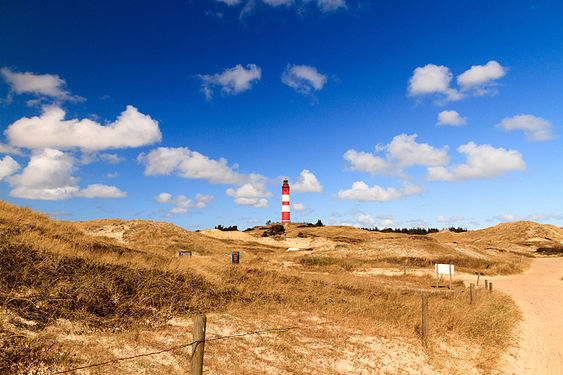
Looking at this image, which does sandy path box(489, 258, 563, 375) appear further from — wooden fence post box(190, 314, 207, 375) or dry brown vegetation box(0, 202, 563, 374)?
wooden fence post box(190, 314, 207, 375)

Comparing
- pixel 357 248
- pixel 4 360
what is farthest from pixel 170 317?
pixel 357 248

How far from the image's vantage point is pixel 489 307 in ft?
53.4

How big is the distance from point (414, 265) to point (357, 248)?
1317 centimetres

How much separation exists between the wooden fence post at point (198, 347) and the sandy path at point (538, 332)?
30.8 feet

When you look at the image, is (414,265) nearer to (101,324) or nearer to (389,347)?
(389,347)

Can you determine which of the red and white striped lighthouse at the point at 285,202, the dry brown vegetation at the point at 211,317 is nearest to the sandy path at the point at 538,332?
the dry brown vegetation at the point at 211,317

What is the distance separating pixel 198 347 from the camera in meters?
5.18

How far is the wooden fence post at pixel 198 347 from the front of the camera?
16.9 feet

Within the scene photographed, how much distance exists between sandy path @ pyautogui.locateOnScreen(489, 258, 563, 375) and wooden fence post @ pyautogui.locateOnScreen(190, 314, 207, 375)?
939 cm

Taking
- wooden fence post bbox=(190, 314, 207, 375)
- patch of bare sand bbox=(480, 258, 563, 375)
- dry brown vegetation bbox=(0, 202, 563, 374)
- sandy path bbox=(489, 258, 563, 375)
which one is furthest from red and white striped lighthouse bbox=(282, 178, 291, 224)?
wooden fence post bbox=(190, 314, 207, 375)

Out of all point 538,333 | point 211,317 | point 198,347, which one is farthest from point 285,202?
point 198,347

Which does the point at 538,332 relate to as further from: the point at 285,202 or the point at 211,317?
the point at 285,202

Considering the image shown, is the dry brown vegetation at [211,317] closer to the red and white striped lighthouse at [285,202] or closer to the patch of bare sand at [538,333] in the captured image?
the patch of bare sand at [538,333]

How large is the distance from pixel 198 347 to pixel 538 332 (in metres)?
15.5
